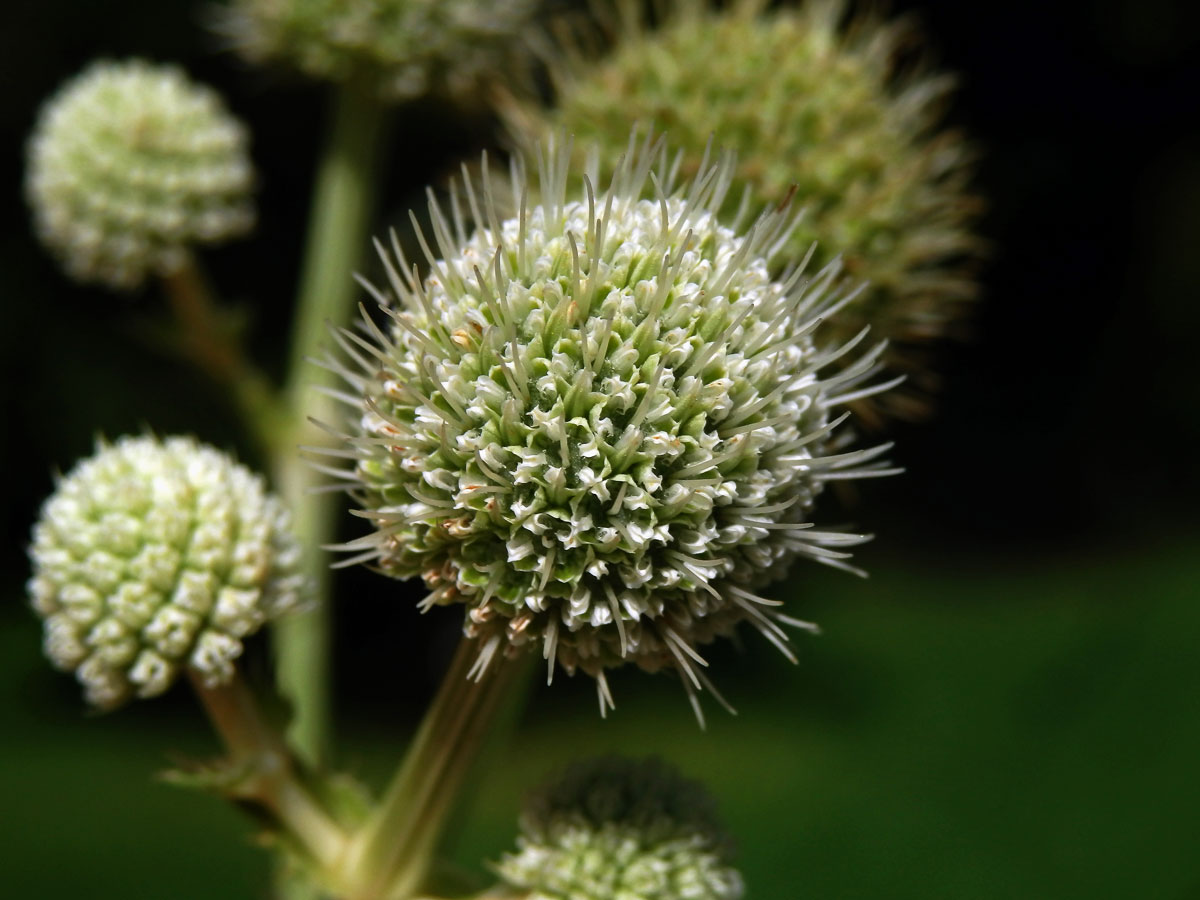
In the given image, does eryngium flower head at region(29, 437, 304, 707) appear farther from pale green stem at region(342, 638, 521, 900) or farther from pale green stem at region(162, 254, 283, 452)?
pale green stem at region(162, 254, 283, 452)

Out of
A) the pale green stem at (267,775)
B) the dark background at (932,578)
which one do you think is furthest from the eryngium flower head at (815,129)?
the pale green stem at (267,775)

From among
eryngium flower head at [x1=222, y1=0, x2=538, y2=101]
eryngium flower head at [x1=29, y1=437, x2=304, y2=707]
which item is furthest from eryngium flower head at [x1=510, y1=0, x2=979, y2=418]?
eryngium flower head at [x1=29, y1=437, x2=304, y2=707]

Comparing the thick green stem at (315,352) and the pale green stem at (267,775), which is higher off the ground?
the thick green stem at (315,352)

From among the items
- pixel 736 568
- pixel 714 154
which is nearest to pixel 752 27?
pixel 714 154

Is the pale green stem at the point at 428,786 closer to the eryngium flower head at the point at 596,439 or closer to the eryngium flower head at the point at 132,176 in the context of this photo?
the eryngium flower head at the point at 596,439

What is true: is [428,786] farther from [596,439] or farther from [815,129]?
[815,129]
